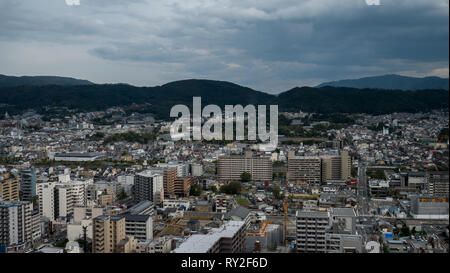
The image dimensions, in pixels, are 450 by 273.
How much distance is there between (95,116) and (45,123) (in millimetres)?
2320

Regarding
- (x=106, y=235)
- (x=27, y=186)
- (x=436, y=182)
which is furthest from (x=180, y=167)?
(x=106, y=235)

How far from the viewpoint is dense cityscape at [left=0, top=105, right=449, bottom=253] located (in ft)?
13.1

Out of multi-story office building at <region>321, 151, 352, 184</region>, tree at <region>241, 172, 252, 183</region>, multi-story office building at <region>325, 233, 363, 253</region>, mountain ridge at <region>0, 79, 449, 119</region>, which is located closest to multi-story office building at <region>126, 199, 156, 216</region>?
multi-story office building at <region>325, 233, 363, 253</region>

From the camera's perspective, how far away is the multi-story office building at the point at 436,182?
228 inches

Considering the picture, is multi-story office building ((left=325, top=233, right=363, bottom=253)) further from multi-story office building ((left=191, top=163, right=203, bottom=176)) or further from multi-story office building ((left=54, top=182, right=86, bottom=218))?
multi-story office building ((left=191, top=163, right=203, bottom=176))

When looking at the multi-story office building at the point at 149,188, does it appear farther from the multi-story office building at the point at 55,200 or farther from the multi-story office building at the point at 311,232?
the multi-story office building at the point at 311,232

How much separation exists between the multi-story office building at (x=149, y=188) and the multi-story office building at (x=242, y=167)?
2.30 metres

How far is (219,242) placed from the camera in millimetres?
2943

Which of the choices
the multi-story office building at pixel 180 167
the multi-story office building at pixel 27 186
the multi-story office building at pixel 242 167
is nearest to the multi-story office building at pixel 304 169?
the multi-story office building at pixel 242 167

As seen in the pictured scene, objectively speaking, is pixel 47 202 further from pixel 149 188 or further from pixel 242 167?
pixel 242 167

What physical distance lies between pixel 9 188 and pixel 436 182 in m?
5.96

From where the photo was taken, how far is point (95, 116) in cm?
1858
